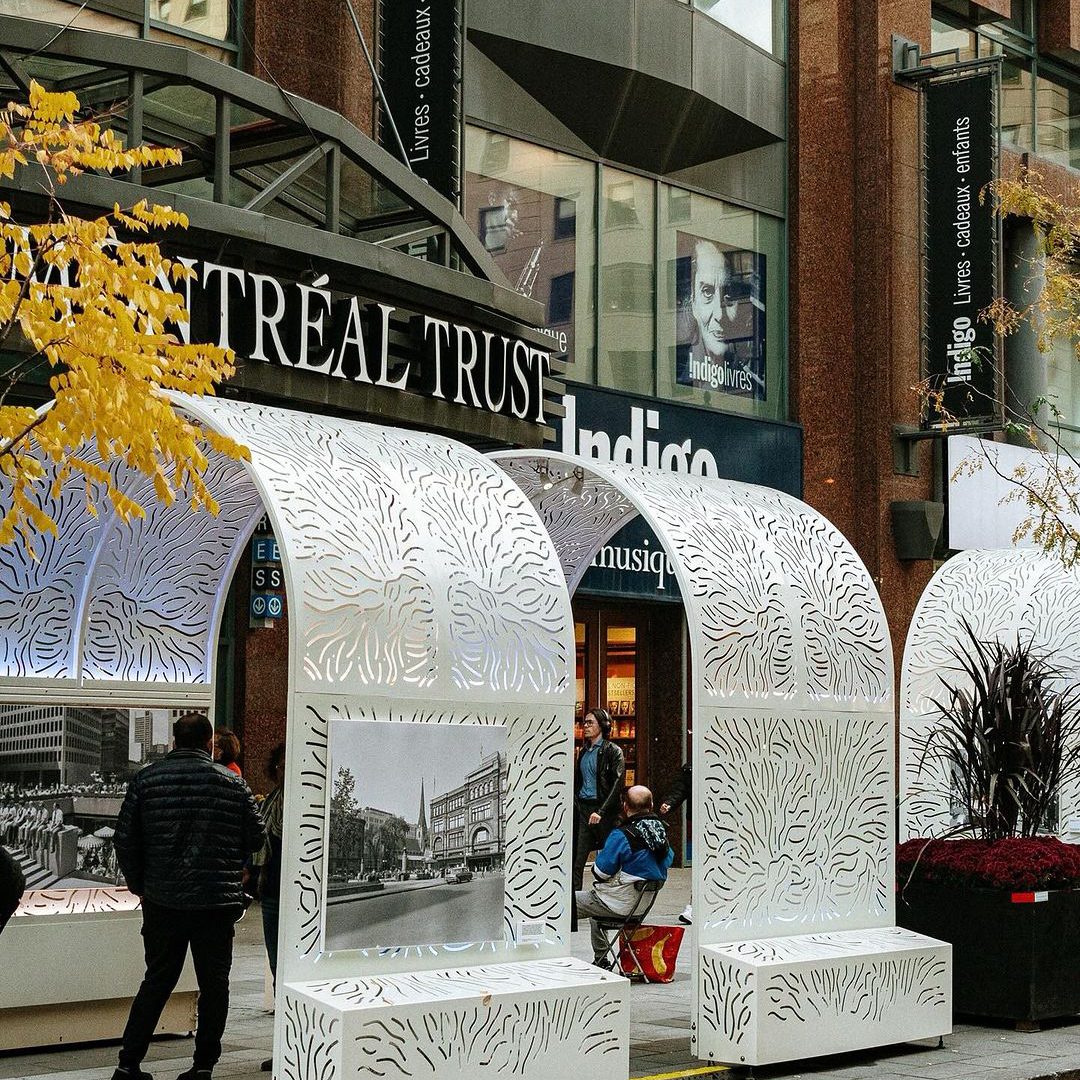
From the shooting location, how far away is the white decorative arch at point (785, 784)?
9.71 m

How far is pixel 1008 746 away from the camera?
38.7 feet

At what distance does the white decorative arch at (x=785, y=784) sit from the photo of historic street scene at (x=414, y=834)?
54.8 inches

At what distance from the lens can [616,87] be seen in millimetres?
21469

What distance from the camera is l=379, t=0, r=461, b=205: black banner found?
1667cm

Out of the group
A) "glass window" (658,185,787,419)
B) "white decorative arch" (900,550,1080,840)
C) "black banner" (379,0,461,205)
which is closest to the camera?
"white decorative arch" (900,550,1080,840)

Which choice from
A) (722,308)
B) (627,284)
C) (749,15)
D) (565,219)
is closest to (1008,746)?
(565,219)

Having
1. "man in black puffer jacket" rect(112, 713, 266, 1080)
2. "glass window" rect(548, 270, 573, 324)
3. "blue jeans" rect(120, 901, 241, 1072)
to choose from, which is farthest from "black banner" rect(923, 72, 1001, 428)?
"blue jeans" rect(120, 901, 241, 1072)

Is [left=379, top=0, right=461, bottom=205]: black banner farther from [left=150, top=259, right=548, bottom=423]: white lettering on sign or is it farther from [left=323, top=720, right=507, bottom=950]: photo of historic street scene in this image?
[left=323, top=720, right=507, bottom=950]: photo of historic street scene

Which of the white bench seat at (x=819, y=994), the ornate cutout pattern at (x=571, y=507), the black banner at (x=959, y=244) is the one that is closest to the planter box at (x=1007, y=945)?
the white bench seat at (x=819, y=994)

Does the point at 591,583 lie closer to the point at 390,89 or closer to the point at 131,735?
the point at 390,89

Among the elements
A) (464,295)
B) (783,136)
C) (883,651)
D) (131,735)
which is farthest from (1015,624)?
(783,136)

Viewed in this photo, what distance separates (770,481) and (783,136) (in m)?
4.96

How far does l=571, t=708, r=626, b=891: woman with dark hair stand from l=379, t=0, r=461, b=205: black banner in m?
5.34

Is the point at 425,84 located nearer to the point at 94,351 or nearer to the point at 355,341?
the point at 355,341
